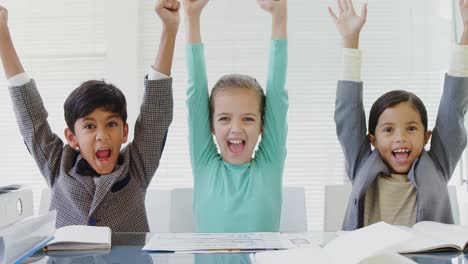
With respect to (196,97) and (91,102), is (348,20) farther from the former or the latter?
(91,102)

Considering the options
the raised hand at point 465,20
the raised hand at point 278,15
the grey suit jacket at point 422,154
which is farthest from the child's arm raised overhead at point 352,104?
the raised hand at point 465,20

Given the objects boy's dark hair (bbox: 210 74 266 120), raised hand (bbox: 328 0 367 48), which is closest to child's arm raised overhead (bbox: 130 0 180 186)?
boy's dark hair (bbox: 210 74 266 120)

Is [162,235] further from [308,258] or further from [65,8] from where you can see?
[65,8]

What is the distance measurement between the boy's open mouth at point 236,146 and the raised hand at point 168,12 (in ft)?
1.16

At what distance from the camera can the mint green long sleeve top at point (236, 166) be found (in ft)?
4.35

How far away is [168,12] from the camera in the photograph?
53.5 inches

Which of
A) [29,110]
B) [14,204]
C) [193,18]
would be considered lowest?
[14,204]

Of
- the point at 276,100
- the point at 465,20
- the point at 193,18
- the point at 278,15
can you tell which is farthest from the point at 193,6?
the point at 465,20

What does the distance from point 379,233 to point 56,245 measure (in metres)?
0.51

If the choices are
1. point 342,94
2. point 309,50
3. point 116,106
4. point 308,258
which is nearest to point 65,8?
point 309,50

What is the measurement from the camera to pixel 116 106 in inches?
53.7

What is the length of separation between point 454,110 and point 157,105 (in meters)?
0.81

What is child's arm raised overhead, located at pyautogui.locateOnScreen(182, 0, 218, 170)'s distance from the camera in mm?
1401

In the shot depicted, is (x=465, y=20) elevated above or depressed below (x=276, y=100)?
above
